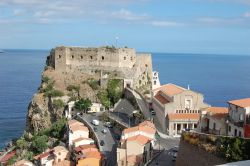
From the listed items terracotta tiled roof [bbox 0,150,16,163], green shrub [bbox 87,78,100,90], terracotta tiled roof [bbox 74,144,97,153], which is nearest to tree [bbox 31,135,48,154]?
terracotta tiled roof [bbox 0,150,16,163]

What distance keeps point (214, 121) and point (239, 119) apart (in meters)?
3.45

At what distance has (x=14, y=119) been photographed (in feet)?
266

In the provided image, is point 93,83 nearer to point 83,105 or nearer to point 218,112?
point 83,105

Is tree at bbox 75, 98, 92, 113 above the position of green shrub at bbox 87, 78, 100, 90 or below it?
below

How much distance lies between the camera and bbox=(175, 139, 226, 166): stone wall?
25828mm

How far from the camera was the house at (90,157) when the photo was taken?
3691 centimetres

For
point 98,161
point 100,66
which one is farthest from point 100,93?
point 98,161

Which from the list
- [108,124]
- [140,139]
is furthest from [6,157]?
[140,139]

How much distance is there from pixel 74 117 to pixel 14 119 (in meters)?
32.2

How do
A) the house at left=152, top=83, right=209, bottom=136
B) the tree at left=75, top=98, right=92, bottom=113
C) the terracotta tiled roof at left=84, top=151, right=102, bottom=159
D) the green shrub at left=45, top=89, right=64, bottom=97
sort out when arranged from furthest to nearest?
the green shrub at left=45, top=89, right=64, bottom=97
the tree at left=75, top=98, right=92, bottom=113
the house at left=152, top=83, right=209, bottom=136
the terracotta tiled roof at left=84, top=151, right=102, bottom=159

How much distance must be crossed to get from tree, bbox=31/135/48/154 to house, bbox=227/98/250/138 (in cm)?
2112

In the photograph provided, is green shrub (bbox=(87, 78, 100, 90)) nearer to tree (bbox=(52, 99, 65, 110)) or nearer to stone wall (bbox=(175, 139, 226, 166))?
tree (bbox=(52, 99, 65, 110))

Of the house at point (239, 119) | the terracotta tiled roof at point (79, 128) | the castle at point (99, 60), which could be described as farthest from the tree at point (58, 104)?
the house at point (239, 119)

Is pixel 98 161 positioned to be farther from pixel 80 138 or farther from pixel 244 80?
pixel 244 80
